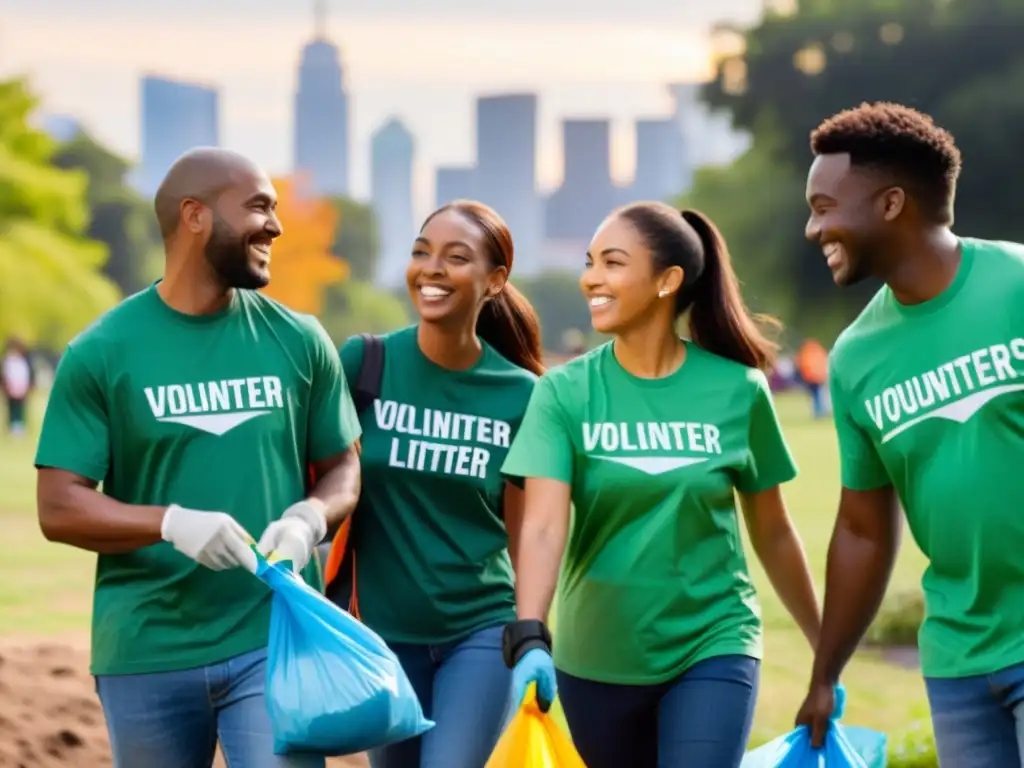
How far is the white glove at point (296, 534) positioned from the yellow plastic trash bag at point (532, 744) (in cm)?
66

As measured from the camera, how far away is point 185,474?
15.0ft

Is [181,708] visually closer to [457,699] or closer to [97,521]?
[97,521]

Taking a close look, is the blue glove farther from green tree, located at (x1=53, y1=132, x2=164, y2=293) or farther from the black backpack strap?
green tree, located at (x1=53, y1=132, x2=164, y2=293)

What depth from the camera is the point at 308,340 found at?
188 inches

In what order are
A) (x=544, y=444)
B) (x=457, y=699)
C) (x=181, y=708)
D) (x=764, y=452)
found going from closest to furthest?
(x=181, y=708), (x=544, y=444), (x=764, y=452), (x=457, y=699)

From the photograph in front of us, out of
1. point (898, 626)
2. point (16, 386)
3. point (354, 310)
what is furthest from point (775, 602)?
point (354, 310)

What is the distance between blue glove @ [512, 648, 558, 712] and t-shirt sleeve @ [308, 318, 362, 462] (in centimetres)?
83

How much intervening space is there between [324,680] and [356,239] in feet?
364

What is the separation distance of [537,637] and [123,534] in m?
1.04

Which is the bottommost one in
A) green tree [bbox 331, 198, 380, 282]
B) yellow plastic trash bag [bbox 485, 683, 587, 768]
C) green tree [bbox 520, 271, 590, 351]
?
yellow plastic trash bag [bbox 485, 683, 587, 768]

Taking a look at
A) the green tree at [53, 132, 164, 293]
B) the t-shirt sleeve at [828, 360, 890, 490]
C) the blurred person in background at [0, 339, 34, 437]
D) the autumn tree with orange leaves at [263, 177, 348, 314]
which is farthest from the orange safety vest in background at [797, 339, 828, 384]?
the green tree at [53, 132, 164, 293]

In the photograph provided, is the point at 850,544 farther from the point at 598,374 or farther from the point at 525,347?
the point at 525,347

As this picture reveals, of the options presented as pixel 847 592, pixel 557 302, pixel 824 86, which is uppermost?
pixel 557 302

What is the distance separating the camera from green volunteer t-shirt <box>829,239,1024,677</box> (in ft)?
14.1
